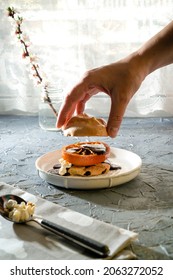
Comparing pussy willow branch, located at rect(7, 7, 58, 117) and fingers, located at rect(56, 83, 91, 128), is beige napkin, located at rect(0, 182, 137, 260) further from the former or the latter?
pussy willow branch, located at rect(7, 7, 58, 117)

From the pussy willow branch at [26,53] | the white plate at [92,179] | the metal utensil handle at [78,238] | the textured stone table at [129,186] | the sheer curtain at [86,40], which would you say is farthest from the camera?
the sheer curtain at [86,40]

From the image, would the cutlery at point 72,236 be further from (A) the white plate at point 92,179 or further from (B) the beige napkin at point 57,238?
(A) the white plate at point 92,179

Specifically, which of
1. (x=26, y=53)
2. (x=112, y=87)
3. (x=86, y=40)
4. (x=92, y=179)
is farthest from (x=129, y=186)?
(x=86, y=40)

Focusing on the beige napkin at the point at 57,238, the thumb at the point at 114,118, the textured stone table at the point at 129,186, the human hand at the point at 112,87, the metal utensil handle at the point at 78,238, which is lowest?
the textured stone table at the point at 129,186

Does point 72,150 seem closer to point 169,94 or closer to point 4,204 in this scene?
point 4,204

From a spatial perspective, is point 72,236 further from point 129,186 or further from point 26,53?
point 26,53

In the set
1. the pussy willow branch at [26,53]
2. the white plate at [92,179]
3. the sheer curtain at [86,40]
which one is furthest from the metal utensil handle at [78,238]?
the sheer curtain at [86,40]
